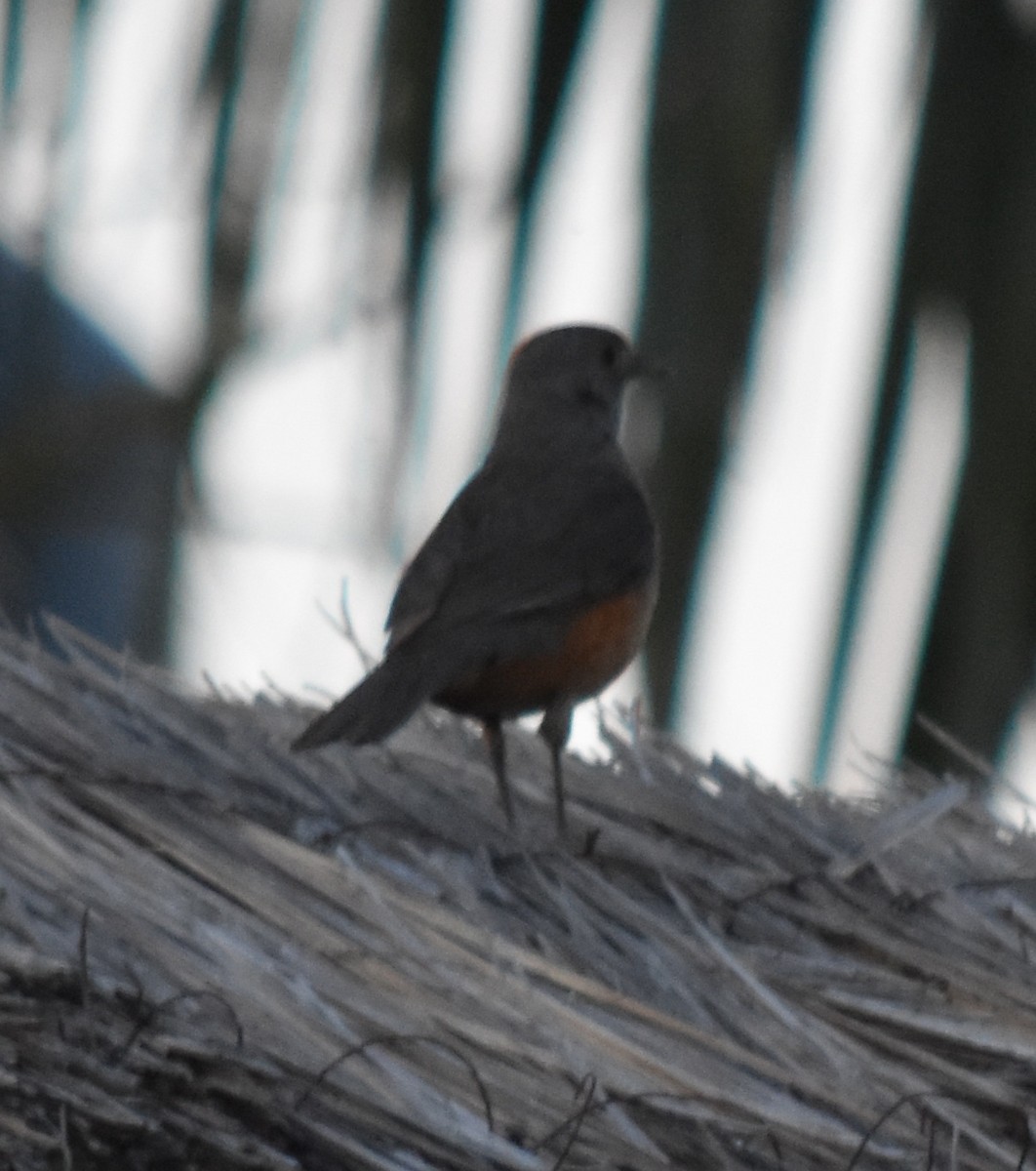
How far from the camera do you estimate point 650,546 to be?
4723 millimetres

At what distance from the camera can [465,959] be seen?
10.6 feet

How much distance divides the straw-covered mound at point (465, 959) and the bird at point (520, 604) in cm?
14

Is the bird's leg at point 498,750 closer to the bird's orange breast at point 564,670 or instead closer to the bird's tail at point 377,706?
the bird's orange breast at point 564,670

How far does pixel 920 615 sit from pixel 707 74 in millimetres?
1870

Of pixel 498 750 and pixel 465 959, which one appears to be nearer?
pixel 465 959

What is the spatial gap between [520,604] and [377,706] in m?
0.57

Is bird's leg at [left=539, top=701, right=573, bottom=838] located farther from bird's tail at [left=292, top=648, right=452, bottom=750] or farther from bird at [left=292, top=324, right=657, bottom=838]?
bird's tail at [left=292, top=648, right=452, bottom=750]

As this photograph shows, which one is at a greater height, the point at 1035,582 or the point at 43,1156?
the point at 1035,582

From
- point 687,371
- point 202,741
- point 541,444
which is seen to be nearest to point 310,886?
point 202,741

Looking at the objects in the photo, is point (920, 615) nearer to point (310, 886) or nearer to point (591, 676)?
point (591, 676)

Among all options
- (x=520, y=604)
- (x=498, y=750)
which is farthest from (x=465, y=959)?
(x=520, y=604)

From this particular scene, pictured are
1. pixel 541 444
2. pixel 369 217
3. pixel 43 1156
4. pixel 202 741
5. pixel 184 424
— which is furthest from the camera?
pixel 184 424

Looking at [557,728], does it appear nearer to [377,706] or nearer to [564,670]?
[564,670]

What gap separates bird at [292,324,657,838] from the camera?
13.4 feet
